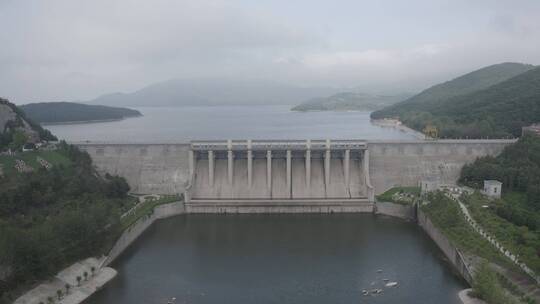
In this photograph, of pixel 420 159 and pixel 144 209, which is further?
pixel 420 159

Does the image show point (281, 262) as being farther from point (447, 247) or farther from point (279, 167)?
point (279, 167)

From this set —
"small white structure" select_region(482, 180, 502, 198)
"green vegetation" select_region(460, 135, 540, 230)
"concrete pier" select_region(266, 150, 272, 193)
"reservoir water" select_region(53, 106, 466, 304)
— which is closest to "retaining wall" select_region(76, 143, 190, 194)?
"reservoir water" select_region(53, 106, 466, 304)

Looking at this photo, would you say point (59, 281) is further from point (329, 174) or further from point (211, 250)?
point (329, 174)

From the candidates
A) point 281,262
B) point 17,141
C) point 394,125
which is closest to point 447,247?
point 281,262

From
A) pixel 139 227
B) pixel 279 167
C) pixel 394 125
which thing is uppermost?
pixel 394 125

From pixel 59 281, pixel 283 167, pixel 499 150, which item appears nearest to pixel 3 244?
pixel 59 281

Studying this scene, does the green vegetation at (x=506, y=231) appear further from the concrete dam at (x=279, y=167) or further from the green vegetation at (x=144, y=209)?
the green vegetation at (x=144, y=209)

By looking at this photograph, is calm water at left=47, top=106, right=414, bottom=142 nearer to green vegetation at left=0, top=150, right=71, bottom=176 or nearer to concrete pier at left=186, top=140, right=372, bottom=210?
green vegetation at left=0, top=150, right=71, bottom=176
